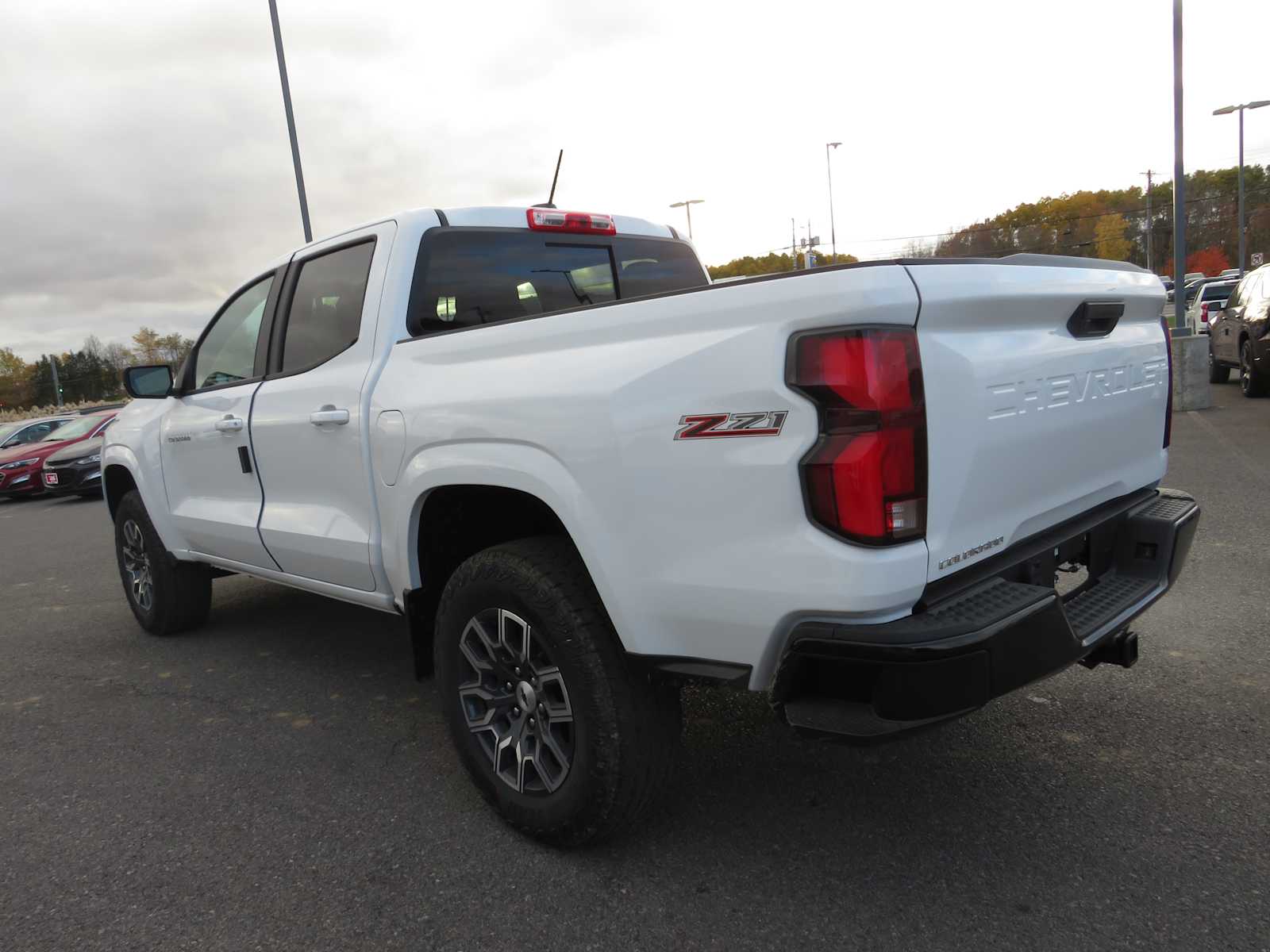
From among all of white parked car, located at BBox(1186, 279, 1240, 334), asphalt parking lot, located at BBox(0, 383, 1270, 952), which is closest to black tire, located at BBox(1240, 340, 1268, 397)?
white parked car, located at BBox(1186, 279, 1240, 334)

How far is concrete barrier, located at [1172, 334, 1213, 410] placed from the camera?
1190 cm

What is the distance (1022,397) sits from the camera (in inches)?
86.3

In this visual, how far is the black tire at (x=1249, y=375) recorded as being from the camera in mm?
12070

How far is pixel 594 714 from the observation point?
93.5 inches

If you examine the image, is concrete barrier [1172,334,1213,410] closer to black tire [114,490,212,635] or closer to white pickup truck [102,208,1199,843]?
white pickup truck [102,208,1199,843]

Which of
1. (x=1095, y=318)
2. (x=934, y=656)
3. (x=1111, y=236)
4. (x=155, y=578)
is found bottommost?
(x=155, y=578)

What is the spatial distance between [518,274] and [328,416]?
90 cm

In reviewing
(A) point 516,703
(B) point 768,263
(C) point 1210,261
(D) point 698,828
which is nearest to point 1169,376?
(D) point 698,828

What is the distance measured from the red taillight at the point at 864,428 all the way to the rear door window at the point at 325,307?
78.1 inches

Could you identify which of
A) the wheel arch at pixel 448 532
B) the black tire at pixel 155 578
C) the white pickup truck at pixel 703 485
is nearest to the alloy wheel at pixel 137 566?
the black tire at pixel 155 578

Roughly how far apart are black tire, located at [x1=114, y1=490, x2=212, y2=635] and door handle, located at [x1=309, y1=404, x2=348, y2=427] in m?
2.15

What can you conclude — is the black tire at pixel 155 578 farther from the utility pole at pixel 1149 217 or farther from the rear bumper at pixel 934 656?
the utility pole at pixel 1149 217

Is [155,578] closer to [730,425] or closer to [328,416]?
[328,416]

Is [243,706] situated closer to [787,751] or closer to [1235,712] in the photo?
[787,751]
